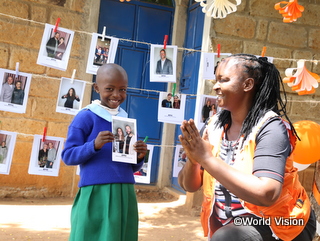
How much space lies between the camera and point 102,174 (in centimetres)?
258

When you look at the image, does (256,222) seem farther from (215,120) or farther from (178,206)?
(178,206)

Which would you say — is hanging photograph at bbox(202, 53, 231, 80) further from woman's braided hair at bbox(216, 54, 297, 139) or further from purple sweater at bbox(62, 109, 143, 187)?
woman's braided hair at bbox(216, 54, 297, 139)

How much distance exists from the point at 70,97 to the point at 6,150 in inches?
30.7

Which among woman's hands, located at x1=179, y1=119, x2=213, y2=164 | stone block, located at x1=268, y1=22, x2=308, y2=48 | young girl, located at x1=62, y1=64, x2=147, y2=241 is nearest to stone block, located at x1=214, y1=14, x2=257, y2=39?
stone block, located at x1=268, y1=22, x2=308, y2=48

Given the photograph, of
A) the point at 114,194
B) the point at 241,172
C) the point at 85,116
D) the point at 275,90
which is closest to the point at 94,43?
the point at 85,116

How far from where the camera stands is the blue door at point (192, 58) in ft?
18.8

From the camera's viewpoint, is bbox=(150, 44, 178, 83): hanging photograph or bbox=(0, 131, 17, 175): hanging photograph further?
bbox=(150, 44, 178, 83): hanging photograph

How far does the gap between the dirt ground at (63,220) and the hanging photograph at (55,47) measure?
1.72 m

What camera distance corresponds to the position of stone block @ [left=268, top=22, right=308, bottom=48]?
526cm

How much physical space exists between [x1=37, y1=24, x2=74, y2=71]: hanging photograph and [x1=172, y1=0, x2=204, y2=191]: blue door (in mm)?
2234

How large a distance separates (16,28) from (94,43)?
190 cm

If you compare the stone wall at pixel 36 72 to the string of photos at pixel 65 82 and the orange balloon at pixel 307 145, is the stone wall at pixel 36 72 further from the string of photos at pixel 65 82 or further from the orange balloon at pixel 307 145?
the orange balloon at pixel 307 145

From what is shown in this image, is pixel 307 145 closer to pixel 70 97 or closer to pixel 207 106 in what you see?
pixel 207 106

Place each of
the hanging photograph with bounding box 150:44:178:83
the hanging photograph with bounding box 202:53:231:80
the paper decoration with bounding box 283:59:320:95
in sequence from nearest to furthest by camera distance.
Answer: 1. the paper decoration with bounding box 283:59:320:95
2. the hanging photograph with bounding box 150:44:178:83
3. the hanging photograph with bounding box 202:53:231:80
